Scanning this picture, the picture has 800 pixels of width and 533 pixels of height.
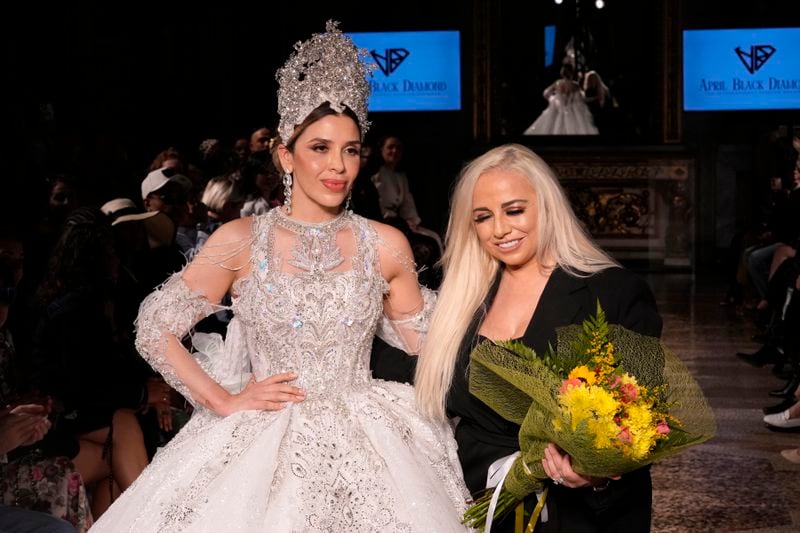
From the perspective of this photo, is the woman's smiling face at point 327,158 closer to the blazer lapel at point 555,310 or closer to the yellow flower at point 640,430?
the blazer lapel at point 555,310

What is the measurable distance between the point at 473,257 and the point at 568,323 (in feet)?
1.13

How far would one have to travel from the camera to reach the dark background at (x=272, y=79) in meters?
8.22

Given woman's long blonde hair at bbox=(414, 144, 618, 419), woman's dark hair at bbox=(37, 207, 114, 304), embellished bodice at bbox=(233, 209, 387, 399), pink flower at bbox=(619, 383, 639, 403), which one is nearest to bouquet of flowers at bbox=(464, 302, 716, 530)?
pink flower at bbox=(619, 383, 639, 403)

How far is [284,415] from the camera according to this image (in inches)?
121

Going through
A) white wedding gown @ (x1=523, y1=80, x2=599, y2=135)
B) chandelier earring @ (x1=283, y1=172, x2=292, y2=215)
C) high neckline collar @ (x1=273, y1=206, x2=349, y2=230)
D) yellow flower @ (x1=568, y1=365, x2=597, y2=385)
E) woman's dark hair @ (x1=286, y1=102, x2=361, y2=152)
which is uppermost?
white wedding gown @ (x1=523, y1=80, x2=599, y2=135)

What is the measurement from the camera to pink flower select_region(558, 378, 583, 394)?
2529mm

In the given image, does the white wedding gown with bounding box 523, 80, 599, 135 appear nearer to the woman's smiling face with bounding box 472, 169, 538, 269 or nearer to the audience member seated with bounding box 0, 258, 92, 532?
the audience member seated with bounding box 0, 258, 92, 532

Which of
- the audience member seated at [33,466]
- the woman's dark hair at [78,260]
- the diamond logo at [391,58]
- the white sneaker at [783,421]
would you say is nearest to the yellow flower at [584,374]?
the audience member seated at [33,466]

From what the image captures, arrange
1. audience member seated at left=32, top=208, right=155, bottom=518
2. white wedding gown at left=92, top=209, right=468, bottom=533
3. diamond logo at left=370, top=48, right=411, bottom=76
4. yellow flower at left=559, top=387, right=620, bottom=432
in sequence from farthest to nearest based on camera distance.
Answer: diamond logo at left=370, top=48, right=411, bottom=76 → audience member seated at left=32, top=208, right=155, bottom=518 → white wedding gown at left=92, top=209, right=468, bottom=533 → yellow flower at left=559, top=387, right=620, bottom=432

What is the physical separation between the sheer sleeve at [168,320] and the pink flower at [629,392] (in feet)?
Answer: 3.86

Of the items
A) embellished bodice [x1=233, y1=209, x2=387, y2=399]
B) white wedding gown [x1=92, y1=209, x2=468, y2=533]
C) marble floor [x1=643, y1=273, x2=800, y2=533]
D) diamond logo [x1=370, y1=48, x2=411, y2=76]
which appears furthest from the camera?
diamond logo [x1=370, y1=48, x2=411, y2=76]

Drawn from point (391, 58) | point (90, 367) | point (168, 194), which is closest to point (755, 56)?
point (391, 58)

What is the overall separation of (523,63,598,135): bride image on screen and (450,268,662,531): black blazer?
12.6 meters

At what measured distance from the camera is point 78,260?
4633mm
